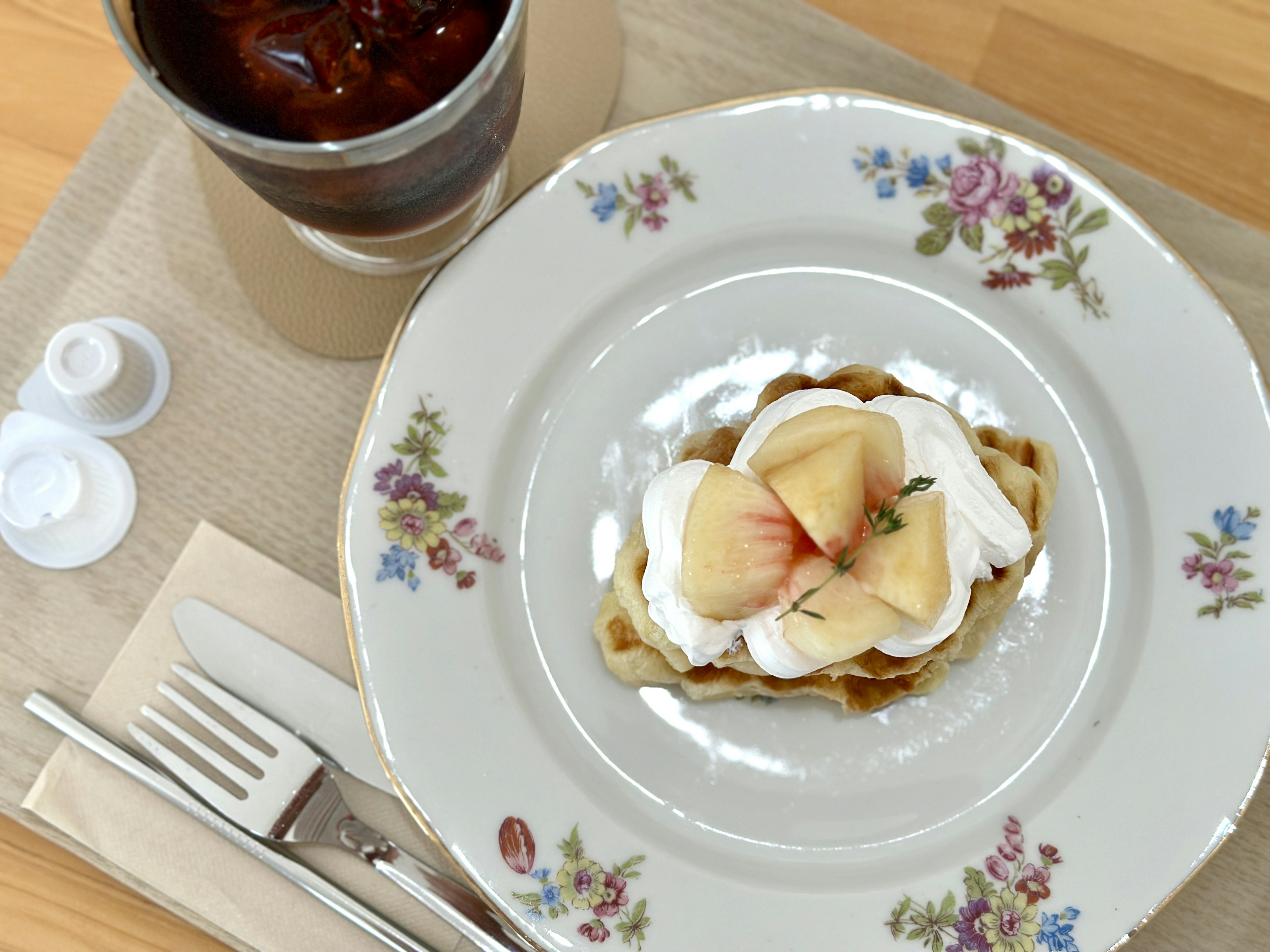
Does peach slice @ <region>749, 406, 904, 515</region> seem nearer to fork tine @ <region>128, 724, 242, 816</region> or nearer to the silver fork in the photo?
the silver fork

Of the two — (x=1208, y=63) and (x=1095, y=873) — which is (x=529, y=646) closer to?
(x=1095, y=873)

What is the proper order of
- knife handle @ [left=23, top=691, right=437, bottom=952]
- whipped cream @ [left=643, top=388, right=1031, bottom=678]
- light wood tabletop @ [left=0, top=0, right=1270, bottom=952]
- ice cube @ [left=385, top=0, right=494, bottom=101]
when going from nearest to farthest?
ice cube @ [left=385, top=0, right=494, bottom=101] → whipped cream @ [left=643, top=388, right=1031, bottom=678] → knife handle @ [left=23, top=691, right=437, bottom=952] → light wood tabletop @ [left=0, top=0, right=1270, bottom=952]

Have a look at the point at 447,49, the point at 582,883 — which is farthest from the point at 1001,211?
the point at 582,883

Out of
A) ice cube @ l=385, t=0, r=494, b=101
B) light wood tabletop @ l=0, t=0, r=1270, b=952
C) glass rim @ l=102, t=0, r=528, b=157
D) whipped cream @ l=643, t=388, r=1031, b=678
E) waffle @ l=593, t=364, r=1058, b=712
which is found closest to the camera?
Answer: glass rim @ l=102, t=0, r=528, b=157

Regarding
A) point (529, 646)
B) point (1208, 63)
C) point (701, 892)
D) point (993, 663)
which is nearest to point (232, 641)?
point (529, 646)

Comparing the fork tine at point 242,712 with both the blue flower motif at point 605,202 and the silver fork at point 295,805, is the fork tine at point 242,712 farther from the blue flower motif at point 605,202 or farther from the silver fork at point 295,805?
the blue flower motif at point 605,202

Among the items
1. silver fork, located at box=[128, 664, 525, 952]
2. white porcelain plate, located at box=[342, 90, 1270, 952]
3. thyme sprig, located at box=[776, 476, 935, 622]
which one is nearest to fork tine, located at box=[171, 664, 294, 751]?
silver fork, located at box=[128, 664, 525, 952]

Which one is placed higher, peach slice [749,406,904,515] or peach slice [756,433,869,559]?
peach slice [749,406,904,515]
